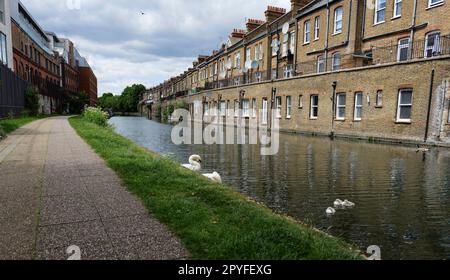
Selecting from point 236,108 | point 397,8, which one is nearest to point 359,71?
point 397,8

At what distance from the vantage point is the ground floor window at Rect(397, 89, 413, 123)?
656 inches

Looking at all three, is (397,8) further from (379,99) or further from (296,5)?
(296,5)

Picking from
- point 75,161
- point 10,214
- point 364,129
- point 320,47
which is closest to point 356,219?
point 10,214

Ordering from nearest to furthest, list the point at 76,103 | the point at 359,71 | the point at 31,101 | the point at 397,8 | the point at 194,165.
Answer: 1. the point at 194,165
2. the point at 359,71
3. the point at 397,8
4. the point at 31,101
5. the point at 76,103

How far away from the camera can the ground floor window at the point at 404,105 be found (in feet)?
54.7

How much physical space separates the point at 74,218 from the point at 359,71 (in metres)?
19.6

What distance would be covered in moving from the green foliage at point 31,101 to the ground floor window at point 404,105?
96.3ft

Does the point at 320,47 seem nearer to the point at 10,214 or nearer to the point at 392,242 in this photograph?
the point at 392,242

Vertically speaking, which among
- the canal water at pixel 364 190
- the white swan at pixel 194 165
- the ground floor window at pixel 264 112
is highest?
the ground floor window at pixel 264 112

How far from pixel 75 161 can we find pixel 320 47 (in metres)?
23.8

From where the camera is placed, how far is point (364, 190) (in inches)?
293

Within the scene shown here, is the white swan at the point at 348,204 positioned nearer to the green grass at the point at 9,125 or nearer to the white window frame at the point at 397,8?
the green grass at the point at 9,125

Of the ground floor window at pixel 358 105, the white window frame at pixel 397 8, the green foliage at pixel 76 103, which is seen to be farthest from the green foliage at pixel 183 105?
the white window frame at pixel 397 8

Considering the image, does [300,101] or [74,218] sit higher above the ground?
[300,101]
